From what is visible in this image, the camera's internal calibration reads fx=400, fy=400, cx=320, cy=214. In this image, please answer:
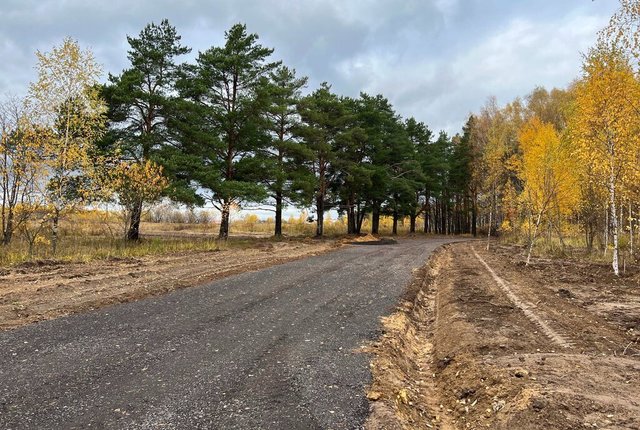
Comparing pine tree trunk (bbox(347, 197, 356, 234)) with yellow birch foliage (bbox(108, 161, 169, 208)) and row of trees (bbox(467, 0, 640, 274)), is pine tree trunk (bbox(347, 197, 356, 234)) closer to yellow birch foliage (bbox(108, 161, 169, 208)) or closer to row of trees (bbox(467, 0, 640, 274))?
row of trees (bbox(467, 0, 640, 274))

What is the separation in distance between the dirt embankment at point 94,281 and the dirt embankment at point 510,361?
5.60m

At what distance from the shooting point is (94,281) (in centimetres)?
1000

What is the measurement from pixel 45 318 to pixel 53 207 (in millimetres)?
9777

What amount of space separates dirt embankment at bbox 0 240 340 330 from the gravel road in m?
0.70

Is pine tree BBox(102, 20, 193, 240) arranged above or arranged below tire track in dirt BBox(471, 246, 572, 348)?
above

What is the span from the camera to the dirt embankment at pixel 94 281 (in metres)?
7.38

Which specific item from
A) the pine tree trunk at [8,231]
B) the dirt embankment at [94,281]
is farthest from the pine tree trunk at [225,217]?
the pine tree trunk at [8,231]

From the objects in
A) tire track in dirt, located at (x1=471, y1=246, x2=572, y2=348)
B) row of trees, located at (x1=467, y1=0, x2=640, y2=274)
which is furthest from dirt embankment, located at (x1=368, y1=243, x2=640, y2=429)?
row of trees, located at (x1=467, y1=0, x2=640, y2=274)

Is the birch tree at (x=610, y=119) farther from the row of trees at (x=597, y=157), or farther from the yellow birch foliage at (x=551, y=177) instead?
the yellow birch foliage at (x=551, y=177)

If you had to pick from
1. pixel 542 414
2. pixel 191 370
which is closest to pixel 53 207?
pixel 191 370

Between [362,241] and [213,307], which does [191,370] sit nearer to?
[213,307]

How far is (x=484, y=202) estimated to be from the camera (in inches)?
1964

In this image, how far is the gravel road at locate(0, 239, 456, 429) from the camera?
142 inches

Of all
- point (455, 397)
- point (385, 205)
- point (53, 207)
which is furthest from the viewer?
point (385, 205)
